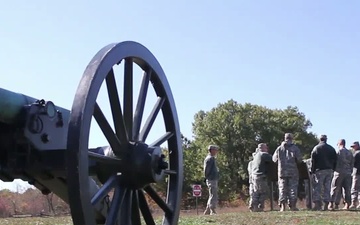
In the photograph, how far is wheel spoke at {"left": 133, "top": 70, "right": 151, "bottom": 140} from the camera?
17.6ft

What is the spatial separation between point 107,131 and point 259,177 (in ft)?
39.9

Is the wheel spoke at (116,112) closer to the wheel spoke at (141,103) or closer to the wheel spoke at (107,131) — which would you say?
the wheel spoke at (107,131)

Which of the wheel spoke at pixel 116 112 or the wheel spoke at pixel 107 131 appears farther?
the wheel spoke at pixel 116 112

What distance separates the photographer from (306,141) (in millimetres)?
67062

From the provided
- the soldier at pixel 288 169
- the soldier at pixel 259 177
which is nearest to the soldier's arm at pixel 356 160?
the soldier at pixel 288 169

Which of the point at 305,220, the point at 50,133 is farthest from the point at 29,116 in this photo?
the point at 305,220

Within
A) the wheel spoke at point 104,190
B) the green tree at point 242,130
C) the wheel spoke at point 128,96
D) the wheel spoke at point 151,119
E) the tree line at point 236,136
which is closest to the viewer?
the wheel spoke at point 104,190

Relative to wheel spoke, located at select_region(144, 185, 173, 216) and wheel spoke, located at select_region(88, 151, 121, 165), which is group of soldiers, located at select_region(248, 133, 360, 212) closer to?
wheel spoke, located at select_region(144, 185, 173, 216)

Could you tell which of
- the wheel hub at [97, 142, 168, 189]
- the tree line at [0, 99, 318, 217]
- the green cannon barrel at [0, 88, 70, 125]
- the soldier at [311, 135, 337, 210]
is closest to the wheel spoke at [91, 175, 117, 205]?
the wheel hub at [97, 142, 168, 189]

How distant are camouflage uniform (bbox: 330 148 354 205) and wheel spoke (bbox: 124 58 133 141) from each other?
463 inches

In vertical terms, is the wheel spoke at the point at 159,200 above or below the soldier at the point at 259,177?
below

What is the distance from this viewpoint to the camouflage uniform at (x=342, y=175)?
1636cm

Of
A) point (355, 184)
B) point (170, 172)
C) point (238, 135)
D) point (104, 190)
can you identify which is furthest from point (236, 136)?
point (104, 190)

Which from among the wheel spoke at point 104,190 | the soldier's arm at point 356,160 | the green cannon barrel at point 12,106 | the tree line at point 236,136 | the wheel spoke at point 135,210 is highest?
the tree line at point 236,136
